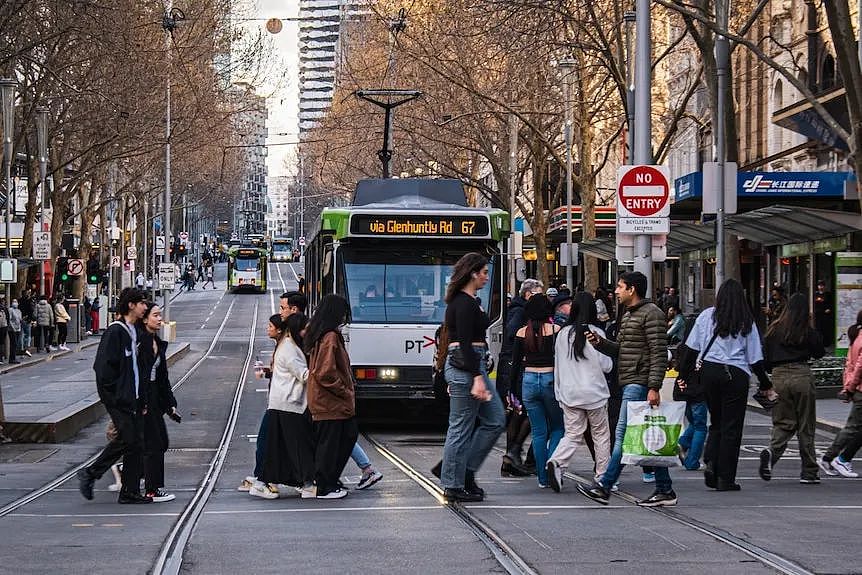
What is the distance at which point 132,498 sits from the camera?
12508 mm

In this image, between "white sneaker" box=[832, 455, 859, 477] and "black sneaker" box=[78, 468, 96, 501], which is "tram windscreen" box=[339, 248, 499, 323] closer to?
"white sneaker" box=[832, 455, 859, 477]

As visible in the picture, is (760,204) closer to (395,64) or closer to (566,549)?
(395,64)

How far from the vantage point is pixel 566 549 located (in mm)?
9234

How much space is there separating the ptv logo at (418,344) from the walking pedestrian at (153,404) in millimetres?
6569

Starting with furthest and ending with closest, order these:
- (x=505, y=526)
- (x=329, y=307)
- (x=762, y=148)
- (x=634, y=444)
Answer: (x=762, y=148) < (x=329, y=307) < (x=634, y=444) < (x=505, y=526)

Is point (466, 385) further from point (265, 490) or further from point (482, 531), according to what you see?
point (265, 490)

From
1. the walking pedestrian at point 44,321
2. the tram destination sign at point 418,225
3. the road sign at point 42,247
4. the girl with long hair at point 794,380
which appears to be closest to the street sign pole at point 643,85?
the tram destination sign at point 418,225

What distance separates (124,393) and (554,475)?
3.42 metres

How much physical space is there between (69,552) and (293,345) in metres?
3.66

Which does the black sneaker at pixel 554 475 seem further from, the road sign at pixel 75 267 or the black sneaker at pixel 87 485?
the road sign at pixel 75 267

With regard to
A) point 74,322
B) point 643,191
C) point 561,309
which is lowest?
point 74,322

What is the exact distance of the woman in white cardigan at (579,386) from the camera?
12125 millimetres

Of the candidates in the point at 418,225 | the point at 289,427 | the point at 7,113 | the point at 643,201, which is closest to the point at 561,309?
the point at 289,427

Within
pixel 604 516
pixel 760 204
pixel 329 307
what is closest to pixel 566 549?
pixel 604 516
